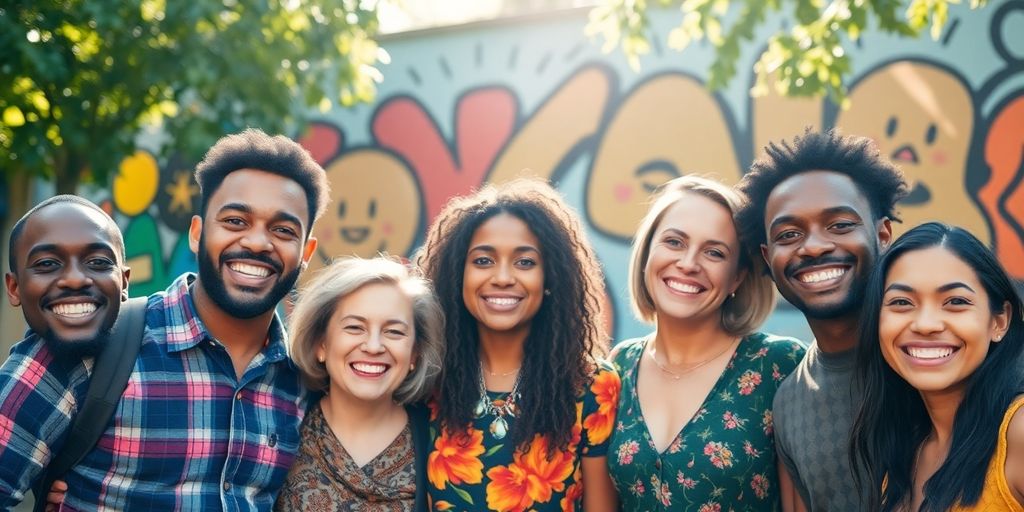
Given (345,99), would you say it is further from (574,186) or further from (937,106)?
(937,106)

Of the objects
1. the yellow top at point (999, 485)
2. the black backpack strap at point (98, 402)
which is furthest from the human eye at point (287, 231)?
the yellow top at point (999, 485)

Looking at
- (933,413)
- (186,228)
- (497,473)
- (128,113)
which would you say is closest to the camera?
(933,413)

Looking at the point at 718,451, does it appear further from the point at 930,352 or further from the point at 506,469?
the point at 930,352

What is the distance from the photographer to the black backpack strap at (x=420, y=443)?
3.62 m

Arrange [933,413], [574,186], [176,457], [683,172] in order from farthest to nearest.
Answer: [574,186], [683,172], [176,457], [933,413]

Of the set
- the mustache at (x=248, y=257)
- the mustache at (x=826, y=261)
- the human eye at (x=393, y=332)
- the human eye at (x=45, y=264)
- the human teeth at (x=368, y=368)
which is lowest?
the human teeth at (x=368, y=368)

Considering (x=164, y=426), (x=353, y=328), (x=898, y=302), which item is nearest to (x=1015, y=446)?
(x=898, y=302)

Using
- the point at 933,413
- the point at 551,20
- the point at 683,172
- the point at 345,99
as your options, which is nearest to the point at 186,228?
the point at 345,99

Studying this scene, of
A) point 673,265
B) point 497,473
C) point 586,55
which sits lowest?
point 497,473

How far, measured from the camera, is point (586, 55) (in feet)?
30.8

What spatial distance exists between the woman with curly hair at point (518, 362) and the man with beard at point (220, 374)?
58 centimetres

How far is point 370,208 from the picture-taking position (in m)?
10.6

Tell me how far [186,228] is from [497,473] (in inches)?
355

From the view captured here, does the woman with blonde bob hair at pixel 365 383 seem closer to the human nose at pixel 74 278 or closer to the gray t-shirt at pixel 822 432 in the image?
the human nose at pixel 74 278
